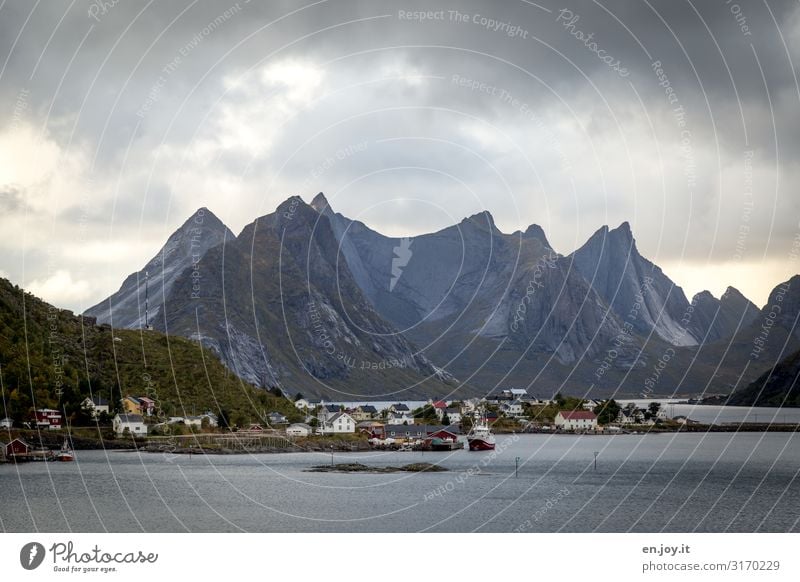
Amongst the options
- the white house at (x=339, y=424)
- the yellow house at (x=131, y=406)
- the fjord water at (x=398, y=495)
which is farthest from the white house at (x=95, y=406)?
the white house at (x=339, y=424)

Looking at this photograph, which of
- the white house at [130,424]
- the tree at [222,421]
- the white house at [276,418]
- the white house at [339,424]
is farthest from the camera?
the white house at [339,424]

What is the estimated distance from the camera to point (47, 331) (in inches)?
6491

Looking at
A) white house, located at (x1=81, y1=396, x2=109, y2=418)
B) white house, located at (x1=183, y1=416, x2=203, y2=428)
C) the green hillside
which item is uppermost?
the green hillside

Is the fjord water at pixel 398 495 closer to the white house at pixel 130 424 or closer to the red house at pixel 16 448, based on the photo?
the red house at pixel 16 448

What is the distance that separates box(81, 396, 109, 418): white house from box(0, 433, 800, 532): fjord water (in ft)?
46.0

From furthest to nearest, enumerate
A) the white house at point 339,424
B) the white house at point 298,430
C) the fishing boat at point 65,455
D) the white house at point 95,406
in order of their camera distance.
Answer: the white house at point 339,424, the white house at point 298,430, the white house at point 95,406, the fishing boat at point 65,455

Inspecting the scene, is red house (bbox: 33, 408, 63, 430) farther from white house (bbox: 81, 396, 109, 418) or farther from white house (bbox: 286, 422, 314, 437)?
white house (bbox: 286, 422, 314, 437)

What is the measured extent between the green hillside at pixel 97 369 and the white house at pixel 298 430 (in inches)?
307

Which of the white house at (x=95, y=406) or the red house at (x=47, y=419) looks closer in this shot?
the red house at (x=47, y=419)

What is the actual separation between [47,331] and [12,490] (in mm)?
83438

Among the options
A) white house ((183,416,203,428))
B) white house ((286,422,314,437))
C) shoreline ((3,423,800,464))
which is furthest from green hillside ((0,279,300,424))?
white house ((286,422,314,437))

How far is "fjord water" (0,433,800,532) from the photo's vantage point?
7100cm

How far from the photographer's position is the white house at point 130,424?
147000 mm

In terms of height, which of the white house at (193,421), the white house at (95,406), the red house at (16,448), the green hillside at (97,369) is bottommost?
the red house at (16,448)
